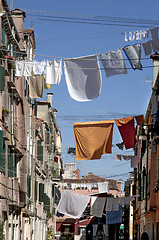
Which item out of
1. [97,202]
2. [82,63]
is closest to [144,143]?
[82,63]

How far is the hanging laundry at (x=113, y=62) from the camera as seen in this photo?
1723 cm

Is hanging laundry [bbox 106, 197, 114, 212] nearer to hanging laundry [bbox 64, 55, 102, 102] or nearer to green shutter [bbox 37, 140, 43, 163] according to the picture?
green shutter [bbox 37, 140, 43, 163]

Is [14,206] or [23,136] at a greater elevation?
[23,136]

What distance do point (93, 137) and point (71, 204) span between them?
65.1 ft

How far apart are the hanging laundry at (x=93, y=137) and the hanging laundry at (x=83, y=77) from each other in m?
4.92

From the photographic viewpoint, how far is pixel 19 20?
28.0 meters

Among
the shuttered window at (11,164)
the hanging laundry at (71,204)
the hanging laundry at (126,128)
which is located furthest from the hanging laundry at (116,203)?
the hanging laundry at (126,128)

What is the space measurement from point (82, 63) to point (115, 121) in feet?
19.6

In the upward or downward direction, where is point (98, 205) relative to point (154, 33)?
downward

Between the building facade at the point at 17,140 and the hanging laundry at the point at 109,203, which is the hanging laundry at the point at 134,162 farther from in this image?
the hanging laundry at the point at 109,203

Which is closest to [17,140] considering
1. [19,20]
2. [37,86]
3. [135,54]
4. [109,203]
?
[37,86]

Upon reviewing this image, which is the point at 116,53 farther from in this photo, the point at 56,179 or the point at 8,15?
the point at 56,179

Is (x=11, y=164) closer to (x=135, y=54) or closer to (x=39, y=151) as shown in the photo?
(x=135, y=54)

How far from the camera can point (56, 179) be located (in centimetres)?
4916
